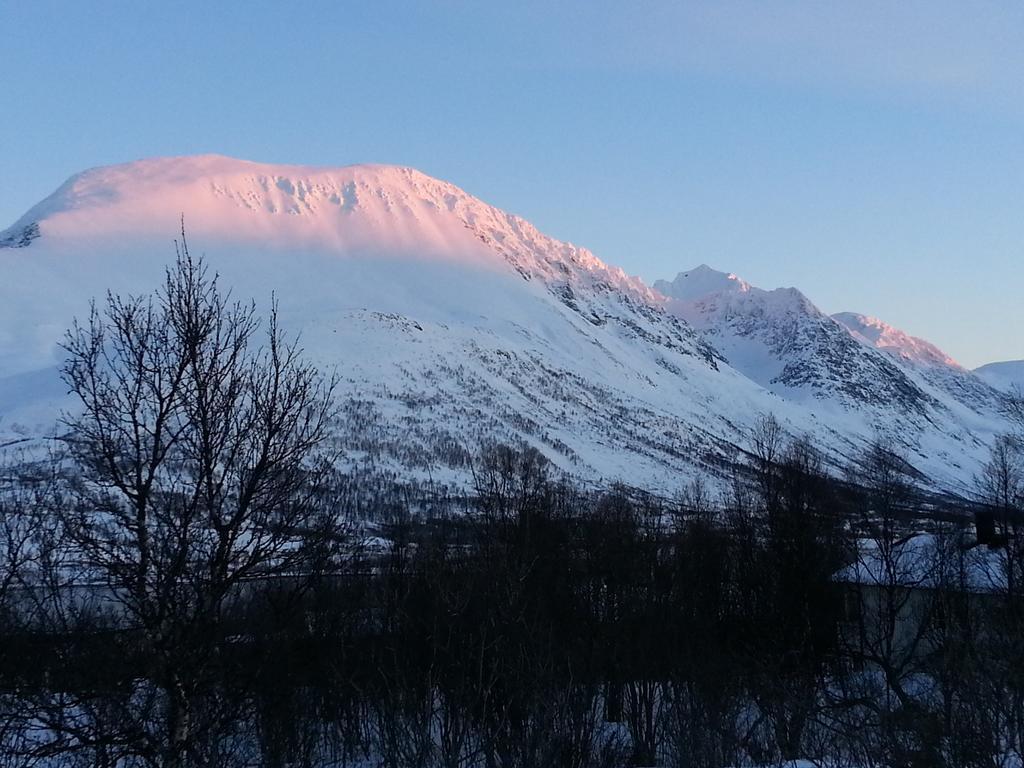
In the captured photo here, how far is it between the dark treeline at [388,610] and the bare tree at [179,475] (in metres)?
0.04

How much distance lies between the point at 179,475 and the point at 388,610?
15646mm

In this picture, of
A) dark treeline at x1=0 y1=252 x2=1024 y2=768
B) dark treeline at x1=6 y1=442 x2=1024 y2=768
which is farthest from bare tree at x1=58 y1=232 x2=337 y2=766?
dark treeline at x1=6 y1=442 x2=1024 y2=768

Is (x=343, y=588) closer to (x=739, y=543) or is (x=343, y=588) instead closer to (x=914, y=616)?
(x=739, y=543)

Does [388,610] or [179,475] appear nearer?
[179,475]

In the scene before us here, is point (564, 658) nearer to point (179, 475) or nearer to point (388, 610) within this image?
point (388, 610)

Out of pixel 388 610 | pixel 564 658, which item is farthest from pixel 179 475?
pixel 564 658

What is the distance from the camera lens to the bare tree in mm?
10734

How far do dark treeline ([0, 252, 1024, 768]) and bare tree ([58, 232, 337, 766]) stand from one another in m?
0.04

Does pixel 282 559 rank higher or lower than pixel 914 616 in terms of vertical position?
higher

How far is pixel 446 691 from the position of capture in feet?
67.8

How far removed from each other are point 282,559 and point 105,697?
2394 mm

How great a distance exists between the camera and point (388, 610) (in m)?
27.0

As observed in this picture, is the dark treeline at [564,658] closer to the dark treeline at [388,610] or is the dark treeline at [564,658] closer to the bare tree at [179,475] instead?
the dark treeline at [388,610]

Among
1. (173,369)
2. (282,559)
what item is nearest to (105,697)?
(282,559)
